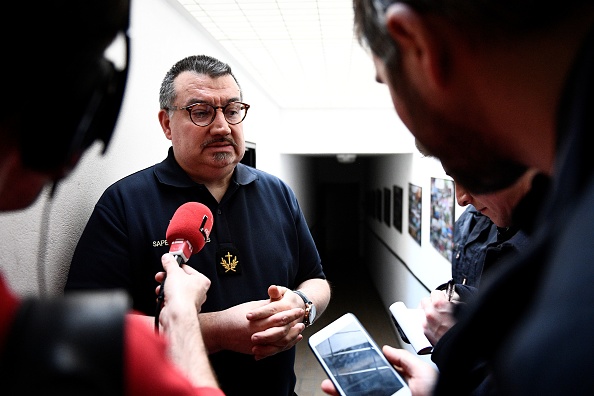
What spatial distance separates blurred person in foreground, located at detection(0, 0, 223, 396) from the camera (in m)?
0.43

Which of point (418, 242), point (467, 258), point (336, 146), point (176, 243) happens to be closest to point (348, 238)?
point (336, 146)

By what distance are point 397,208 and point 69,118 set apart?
20.6 feet

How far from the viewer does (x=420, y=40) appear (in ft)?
1.80

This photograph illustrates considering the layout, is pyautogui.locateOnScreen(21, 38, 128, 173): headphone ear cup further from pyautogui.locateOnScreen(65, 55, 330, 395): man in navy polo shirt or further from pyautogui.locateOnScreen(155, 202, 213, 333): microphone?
pyautogui.locateOnScreen(65, 55, 330, 395): man in navy polo shirt

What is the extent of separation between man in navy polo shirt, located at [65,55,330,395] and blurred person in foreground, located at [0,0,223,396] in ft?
2.79

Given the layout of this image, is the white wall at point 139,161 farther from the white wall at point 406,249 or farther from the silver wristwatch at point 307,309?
the silver wristwatch at point 307,309

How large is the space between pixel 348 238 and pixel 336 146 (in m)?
6.64

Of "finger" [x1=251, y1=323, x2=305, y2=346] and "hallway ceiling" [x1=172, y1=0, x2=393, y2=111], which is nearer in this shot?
"finger" [x1=251, y1=323, x2=305, y2=346]

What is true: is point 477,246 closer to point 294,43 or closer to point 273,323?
point 273,323

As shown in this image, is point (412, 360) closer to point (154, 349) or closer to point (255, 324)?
point (255, 324)

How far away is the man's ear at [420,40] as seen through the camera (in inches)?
21.2

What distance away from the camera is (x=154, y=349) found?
0.51 meters

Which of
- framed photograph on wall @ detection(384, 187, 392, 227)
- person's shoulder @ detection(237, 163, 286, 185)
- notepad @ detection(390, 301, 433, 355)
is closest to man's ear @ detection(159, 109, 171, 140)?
person's shoulder @ detection(237, 163, 286, 185)

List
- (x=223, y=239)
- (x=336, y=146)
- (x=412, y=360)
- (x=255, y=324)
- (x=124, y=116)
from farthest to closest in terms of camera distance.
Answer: (x=336, y=146) < (x=124, y=116) < (x=223, y=239) < (x=255, y=324) < (x=412, y=360)
